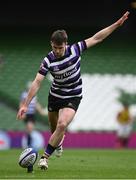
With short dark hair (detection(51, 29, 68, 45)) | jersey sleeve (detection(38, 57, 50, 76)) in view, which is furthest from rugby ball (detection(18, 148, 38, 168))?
short dark hair (detection(51, 29, 68, 45))

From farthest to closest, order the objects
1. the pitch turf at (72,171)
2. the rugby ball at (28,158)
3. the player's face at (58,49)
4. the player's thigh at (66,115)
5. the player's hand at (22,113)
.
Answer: the player's thigh at (66,115)
the player's face at (58,49)
the rugby ball at (28,158)
the player's hand at (22,113)
the pitch turf at (72,171)

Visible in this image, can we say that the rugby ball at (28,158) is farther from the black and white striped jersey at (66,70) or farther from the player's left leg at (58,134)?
the black and white striped jersey at (66,70)

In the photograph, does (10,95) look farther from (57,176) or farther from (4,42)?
(57,176)

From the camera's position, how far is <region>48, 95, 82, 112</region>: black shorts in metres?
13.0

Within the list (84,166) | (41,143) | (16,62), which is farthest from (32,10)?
(84,166)

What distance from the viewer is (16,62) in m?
29.3

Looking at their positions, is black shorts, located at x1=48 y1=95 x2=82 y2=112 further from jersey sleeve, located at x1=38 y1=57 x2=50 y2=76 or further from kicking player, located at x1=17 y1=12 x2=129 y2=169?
jersey sleeve, located at x1=38 y1=57 x2=50 y2=76

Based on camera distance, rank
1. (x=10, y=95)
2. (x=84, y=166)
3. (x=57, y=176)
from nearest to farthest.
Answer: (x=57, y=176), (x=84, y=166), (x=10, y=95)

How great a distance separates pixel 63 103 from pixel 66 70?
2.39 ft

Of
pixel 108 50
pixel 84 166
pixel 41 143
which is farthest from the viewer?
pixel 108 50

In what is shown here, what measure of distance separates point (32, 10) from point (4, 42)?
213 cm

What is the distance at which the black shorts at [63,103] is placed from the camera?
12953 millimetres

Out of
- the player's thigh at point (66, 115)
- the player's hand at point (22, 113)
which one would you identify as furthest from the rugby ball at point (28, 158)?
the player's thigh at point (66, 115)

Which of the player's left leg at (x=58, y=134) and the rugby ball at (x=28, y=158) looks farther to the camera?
the player's left leg at (x=58, y=134)
